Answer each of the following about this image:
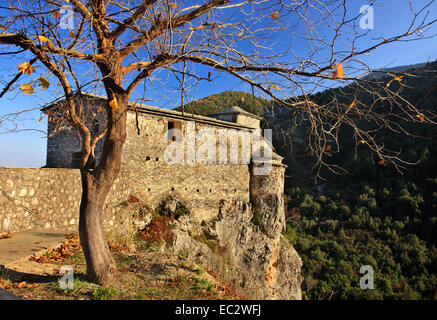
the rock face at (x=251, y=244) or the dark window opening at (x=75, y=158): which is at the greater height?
the dark window opening at (x=75, y=158)

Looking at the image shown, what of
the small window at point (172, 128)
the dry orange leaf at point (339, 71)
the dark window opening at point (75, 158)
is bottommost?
the dark window opening at point (75, 158)

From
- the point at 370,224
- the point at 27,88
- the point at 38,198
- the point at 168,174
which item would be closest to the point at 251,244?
the point at 168,174

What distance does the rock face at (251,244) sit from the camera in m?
10.2

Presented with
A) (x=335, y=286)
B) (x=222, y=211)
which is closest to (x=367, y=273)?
(x=335, y=286)

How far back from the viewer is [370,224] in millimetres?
21094

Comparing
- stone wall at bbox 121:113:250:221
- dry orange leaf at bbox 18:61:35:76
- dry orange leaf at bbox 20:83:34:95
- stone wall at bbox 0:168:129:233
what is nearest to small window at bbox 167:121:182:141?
stone wall at bbox 121:113:250:221

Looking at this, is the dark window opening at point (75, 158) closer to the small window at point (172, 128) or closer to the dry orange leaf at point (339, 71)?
the small window at point (172, 128)

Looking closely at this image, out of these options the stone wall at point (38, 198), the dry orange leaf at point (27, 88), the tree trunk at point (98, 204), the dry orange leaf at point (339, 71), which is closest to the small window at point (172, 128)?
the stone wall at point (38, 198)

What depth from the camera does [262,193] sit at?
14.1 m

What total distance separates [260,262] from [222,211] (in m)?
3.19

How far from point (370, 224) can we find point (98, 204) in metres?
23.5

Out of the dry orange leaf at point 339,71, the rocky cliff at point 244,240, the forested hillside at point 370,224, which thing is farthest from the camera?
the forested hillside at point 370,224

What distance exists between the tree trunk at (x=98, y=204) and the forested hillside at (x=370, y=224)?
32.9 ft
